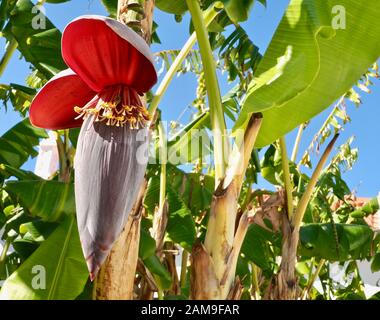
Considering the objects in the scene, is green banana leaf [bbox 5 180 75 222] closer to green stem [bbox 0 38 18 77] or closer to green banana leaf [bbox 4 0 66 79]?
green banana leaf [bbox 4 0 66 79]

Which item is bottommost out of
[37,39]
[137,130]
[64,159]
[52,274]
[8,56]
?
[52,274]

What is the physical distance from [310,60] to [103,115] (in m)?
0.37

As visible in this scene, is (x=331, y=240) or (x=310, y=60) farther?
(x=331, y=240)

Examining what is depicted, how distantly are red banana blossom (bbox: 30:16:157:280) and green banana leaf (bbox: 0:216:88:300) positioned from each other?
0.30m

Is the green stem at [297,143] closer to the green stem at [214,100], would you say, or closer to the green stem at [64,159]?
the green stem at [64,159]

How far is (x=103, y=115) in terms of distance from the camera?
0.55 meters

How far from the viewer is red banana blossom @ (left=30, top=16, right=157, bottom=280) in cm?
47

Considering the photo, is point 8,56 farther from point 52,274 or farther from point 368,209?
point 368,209

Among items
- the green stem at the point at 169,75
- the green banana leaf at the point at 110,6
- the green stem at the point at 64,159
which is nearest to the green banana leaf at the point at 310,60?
the green stem at the point at 169,75

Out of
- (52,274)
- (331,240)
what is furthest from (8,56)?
(331,240)

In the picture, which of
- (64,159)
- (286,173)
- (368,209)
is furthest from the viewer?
(368,209)

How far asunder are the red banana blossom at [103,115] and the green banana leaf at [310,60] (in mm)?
242

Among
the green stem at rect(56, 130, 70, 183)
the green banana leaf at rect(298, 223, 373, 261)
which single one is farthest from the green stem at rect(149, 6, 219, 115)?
the green banana leaf at rect(298, 223, 373, 261)

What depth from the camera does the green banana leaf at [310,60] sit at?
72 cm
